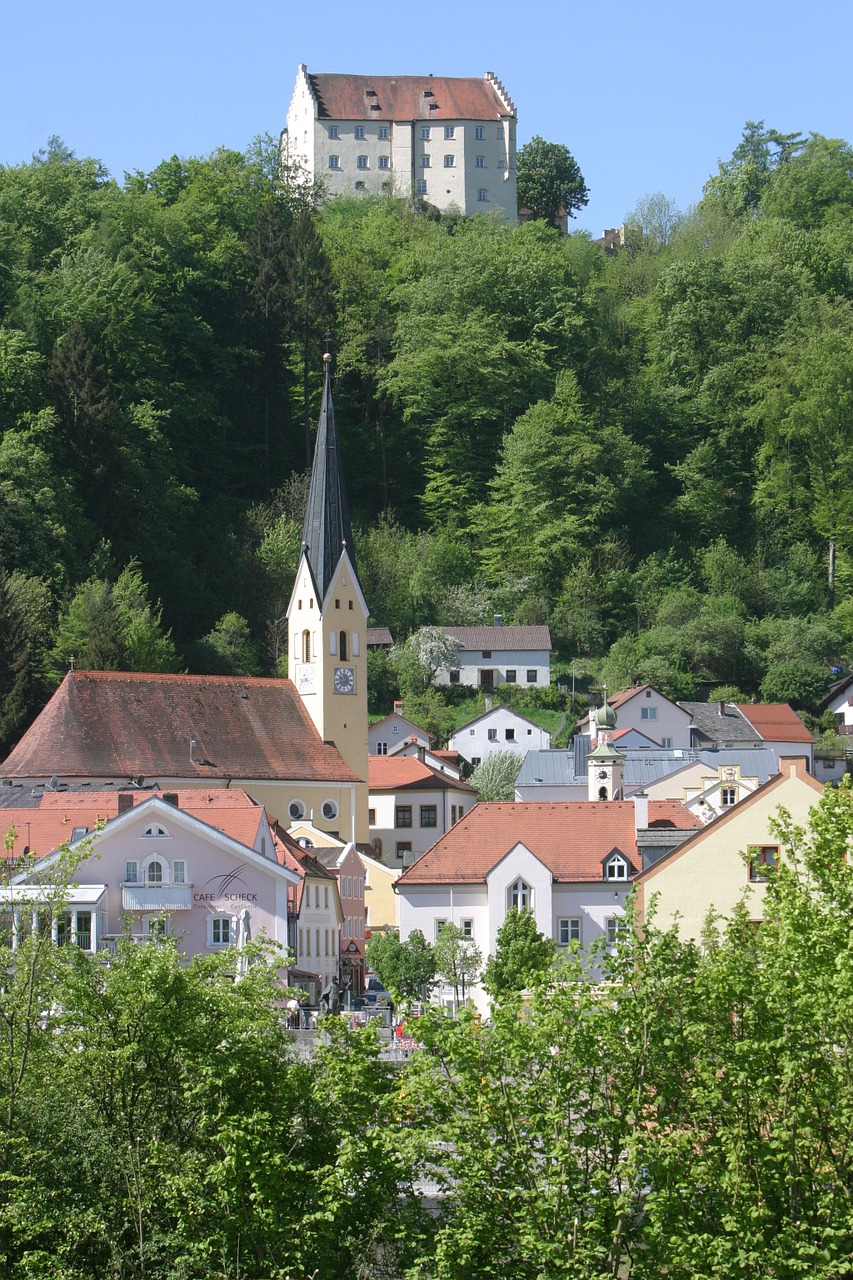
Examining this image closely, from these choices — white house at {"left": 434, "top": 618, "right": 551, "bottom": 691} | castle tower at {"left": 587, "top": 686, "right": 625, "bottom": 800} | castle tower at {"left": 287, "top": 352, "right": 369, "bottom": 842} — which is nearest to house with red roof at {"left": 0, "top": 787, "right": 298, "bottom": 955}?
castle tower at {"left": 587, "top": 686, "right": 625, "bottom": 800}

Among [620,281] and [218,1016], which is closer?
[218,1016]

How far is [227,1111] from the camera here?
94.2 feet

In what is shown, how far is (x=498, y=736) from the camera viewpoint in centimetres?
9281

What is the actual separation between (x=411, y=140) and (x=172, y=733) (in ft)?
225

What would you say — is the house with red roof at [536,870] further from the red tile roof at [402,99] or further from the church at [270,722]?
the red tile roof at [402,99]

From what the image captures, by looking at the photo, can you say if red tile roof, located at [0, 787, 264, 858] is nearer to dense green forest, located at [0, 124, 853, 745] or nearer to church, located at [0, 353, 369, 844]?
church, located at [0, 353, 369, 844]

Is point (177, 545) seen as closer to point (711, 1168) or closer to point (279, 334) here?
point (279, 334)

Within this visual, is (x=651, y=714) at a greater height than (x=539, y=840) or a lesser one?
greater

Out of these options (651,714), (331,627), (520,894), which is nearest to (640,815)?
(520,894)

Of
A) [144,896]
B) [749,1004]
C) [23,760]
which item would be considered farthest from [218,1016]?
[23,760]

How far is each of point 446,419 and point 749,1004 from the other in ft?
268

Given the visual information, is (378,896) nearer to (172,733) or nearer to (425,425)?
(172,733)

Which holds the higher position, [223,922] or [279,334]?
[279,334]

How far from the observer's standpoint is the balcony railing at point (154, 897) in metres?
54.1
